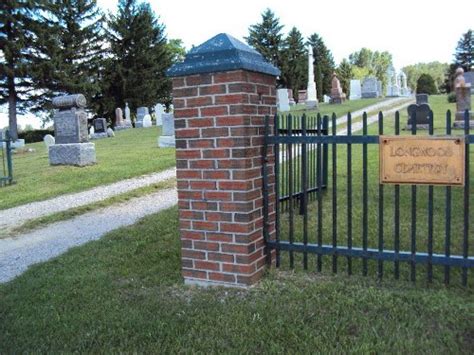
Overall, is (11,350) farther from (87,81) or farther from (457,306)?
(87,81)

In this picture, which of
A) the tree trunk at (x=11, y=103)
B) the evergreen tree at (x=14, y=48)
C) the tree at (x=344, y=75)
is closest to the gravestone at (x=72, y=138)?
the evergreen tree at (x=14, y=48)

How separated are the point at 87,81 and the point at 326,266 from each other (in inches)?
1452

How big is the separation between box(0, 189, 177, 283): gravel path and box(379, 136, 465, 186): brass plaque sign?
12.0 feet

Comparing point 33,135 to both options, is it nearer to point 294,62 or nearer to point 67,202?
point 294,62

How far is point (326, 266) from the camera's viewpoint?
4164mm

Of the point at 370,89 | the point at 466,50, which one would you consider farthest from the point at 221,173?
the point at 466,50

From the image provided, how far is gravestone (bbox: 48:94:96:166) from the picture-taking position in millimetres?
12547

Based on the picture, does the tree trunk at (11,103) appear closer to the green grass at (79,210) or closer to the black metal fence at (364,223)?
the green grass at (79,210)

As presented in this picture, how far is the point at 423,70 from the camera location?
117938 millimetres

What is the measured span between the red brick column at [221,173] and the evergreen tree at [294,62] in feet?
173

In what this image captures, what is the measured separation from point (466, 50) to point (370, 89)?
37.4 m

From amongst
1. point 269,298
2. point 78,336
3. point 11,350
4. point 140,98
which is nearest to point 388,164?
point 269,298

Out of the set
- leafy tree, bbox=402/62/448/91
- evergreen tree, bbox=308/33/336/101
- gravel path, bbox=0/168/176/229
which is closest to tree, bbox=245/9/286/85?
evergreen tree, bbox=308/33/336/101

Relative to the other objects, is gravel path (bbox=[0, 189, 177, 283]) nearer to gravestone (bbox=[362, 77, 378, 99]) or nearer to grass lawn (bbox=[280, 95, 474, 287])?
grass lawn (bbox=[280, 95, 474, 287])
